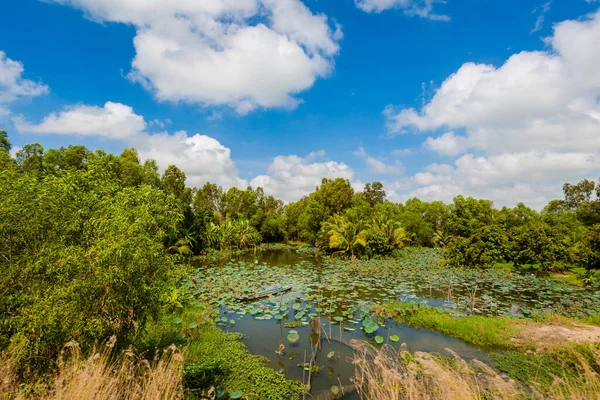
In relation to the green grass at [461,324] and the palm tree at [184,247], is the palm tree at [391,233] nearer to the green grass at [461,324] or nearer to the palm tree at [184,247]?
the green grass at [461,324]

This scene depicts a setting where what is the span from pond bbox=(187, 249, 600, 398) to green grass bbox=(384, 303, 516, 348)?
0.47 meters

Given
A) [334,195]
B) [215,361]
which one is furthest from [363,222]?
[215,361]

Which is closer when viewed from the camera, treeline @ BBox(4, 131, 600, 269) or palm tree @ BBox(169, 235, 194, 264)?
treeline @ BBox(4, 131, 600, 269)

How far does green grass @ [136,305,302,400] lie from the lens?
661 centimetres

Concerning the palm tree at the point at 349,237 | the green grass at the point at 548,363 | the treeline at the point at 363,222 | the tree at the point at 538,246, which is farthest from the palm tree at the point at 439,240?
the green grass at the point at 548,363

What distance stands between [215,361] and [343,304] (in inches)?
287

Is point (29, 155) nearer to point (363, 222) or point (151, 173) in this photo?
point (151, 173)

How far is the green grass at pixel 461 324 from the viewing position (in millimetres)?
9375

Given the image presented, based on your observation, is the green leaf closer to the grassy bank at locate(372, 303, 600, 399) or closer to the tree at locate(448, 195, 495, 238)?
the grassy bank at locate(372, 303, 600, 399)

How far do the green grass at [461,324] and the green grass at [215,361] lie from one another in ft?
20.5

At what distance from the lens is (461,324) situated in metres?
10.4

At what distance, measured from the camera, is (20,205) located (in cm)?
510

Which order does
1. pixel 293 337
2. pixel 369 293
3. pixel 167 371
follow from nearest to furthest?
1. pixel 167 371
2. pixel 293 337
3. pixel 369 293

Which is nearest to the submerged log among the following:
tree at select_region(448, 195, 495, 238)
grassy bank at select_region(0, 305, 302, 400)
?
grassy bank at select_region(0, 305, 302, 400)
